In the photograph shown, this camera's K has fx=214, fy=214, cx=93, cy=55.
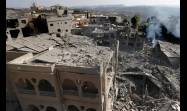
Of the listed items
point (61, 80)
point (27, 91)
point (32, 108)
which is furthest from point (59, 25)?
point (61, 80)

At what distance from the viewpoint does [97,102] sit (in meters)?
12.4

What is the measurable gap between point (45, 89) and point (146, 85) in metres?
11.3

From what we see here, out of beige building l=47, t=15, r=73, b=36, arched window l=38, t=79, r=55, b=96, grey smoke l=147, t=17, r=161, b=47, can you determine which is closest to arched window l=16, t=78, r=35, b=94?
arched window l=38, t=79, r=55, b=96

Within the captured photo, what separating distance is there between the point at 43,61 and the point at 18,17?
1740 centimetres

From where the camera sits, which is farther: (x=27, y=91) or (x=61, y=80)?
(x=27, y=91)

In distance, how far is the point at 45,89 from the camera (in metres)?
13.1

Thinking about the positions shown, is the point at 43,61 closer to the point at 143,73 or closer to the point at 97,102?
the point at 97,102

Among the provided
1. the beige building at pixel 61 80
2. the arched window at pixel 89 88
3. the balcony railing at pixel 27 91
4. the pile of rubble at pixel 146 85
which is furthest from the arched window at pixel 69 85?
the pile of rubble at pixel 146 85

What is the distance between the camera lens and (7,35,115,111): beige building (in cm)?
1173

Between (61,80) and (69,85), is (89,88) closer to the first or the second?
(69,85)

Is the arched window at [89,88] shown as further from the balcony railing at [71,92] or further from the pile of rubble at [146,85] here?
the pile of rubble at [146,85]

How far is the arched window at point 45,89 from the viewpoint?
41.4 ft

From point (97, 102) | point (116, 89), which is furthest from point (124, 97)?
point (97, 102)

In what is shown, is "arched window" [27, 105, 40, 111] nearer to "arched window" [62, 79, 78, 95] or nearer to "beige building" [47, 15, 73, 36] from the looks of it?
"arched window" [62, 79, 78, 95]
